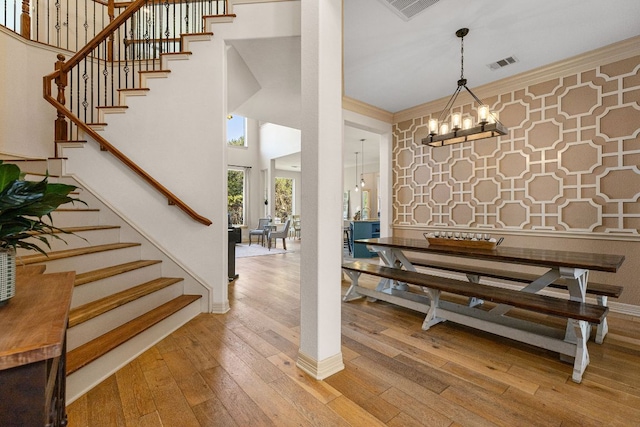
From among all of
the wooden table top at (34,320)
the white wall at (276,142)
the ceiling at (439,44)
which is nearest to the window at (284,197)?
the white wall at (276,142)

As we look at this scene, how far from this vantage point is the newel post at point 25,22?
3.55 metres

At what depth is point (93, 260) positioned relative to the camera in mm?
2303

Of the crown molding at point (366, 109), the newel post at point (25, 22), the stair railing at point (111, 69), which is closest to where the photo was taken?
the stair railing at point (111, 69)

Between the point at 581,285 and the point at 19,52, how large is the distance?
21.1ft

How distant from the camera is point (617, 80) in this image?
9.86 feet

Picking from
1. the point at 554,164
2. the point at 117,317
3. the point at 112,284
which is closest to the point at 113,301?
the point at 117,317

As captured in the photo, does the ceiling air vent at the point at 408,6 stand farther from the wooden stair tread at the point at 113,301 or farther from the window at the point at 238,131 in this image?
the window at the point at 238,131

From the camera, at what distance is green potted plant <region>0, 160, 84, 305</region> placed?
767 millimetres

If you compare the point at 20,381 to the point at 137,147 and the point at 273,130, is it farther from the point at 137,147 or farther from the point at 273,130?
the point at 273,130

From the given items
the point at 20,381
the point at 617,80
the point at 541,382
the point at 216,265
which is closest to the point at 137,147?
the point at 216,265

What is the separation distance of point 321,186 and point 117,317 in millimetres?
1810

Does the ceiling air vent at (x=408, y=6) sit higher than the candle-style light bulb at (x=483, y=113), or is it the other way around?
the ceiling air vent at (x=408, y=6)

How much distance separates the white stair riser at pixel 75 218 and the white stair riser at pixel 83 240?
0.12 m

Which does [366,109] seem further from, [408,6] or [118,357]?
[118,357]
